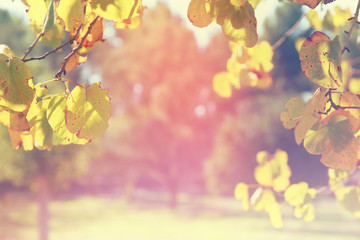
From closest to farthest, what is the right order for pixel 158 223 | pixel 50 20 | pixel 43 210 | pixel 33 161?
pixel 50 20, pixel 33 161, pixel 43 210, pixel 158 223

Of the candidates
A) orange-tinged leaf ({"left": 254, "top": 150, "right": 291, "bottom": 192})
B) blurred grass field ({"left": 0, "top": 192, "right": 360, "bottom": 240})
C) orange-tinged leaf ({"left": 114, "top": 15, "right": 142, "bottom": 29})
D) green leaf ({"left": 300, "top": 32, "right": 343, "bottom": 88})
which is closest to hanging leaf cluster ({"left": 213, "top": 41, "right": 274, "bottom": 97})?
orange-tinged leaf ({"left": 254, "top": 150, "right": 291, "bottom": 192})

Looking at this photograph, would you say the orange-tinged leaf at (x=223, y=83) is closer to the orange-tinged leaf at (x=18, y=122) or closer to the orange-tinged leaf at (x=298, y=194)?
the orange-tinged leaf at (x=298, y=194)

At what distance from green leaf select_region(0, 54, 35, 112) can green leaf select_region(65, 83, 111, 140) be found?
57 millimetres

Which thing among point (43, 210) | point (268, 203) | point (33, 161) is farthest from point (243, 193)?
point (43, 210)

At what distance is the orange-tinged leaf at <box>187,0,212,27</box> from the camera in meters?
0.59

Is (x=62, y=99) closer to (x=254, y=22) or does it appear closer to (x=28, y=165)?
(x=254, y=22)

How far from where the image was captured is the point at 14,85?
0.53 meters

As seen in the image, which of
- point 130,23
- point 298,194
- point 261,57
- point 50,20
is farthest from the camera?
point 261,57

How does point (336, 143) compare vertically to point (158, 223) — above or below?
below

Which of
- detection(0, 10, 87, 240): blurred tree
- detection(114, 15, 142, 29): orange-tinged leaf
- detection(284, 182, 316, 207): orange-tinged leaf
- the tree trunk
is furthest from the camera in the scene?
the tree trunk

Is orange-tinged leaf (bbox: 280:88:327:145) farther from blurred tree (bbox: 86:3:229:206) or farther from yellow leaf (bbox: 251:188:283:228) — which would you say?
blurred tree (bbox: 86:3:229:206)

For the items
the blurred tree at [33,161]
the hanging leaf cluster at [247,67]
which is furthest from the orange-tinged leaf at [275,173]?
the blurred tree at [33,161]

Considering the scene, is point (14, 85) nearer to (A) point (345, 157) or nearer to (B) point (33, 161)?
(A) point (345, 157)

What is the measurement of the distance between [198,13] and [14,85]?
252 millimetres
